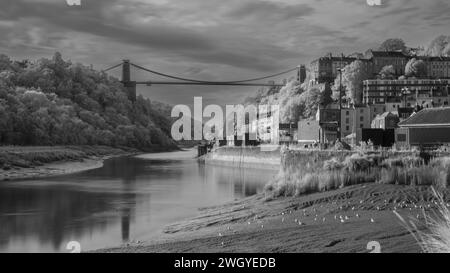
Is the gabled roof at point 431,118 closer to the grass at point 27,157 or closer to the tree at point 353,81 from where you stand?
the grass at point 27,157

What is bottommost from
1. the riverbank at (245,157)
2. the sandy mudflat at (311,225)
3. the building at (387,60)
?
the riverbank at (245,157)

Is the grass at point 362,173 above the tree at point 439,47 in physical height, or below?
below

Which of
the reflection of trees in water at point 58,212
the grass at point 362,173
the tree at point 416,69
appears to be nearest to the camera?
the grass at point 362,173

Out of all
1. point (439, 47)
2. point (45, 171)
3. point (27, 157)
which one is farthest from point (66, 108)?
point (439, 47)

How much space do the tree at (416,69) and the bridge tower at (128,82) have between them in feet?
203

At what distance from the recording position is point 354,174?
18.5 meters

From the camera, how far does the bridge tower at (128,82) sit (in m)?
137

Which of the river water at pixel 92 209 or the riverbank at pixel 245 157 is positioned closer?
the river water at pixel 92 209

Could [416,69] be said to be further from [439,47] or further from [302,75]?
[439,47]

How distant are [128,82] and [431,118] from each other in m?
113

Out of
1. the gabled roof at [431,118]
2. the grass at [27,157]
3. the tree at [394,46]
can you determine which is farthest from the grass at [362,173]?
the tree at [394,46]

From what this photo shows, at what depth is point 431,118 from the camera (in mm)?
29359

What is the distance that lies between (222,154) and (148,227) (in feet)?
179
